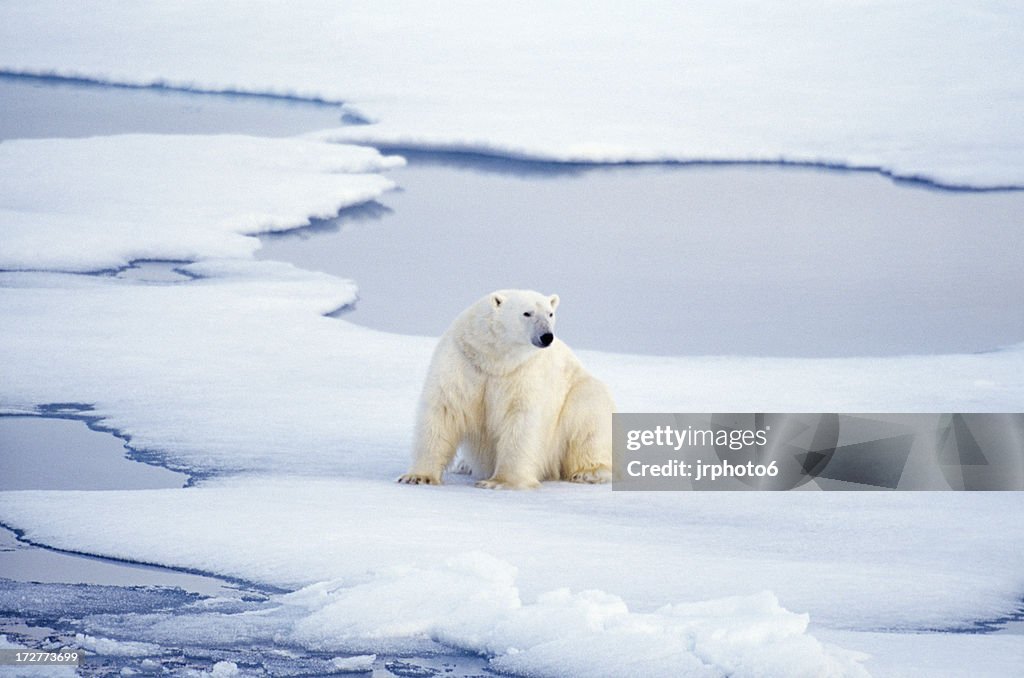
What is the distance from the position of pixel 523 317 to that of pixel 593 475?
1.93ft

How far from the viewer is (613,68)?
1661cm

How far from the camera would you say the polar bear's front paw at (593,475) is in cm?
440

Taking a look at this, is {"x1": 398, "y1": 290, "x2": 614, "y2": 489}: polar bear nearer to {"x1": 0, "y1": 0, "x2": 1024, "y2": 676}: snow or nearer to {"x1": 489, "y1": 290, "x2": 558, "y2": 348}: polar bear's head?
{"x1": 489, "y1": 290, "x2": 558, "y2": 348}: polar bear's head

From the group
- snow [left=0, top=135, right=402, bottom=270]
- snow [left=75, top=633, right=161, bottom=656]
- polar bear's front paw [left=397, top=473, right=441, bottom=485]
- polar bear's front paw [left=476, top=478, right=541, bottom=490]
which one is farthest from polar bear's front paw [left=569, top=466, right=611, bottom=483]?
snow [left=0, top=135, right=402, bottom=270]

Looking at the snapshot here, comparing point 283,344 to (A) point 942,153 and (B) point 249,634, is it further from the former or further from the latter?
(A) point 942,153

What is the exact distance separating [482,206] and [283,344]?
4568mm

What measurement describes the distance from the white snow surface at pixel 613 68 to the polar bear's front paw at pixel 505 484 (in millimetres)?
8374

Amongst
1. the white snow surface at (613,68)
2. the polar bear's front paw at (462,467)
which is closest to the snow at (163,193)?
the white snow surface at (613,68)

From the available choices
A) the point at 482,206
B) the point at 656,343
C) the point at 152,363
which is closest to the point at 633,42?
the point at 482,206

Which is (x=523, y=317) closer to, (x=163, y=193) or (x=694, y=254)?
(x=694, y=254)

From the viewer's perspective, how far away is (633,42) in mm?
18109

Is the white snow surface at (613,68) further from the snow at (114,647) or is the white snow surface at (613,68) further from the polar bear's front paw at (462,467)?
the snow at (114,647)

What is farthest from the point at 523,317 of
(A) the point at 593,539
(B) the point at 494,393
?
(A) the point at 593,539

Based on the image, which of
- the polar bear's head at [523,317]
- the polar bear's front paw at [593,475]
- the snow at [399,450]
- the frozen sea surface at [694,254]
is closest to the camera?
the snow at [399,450]
